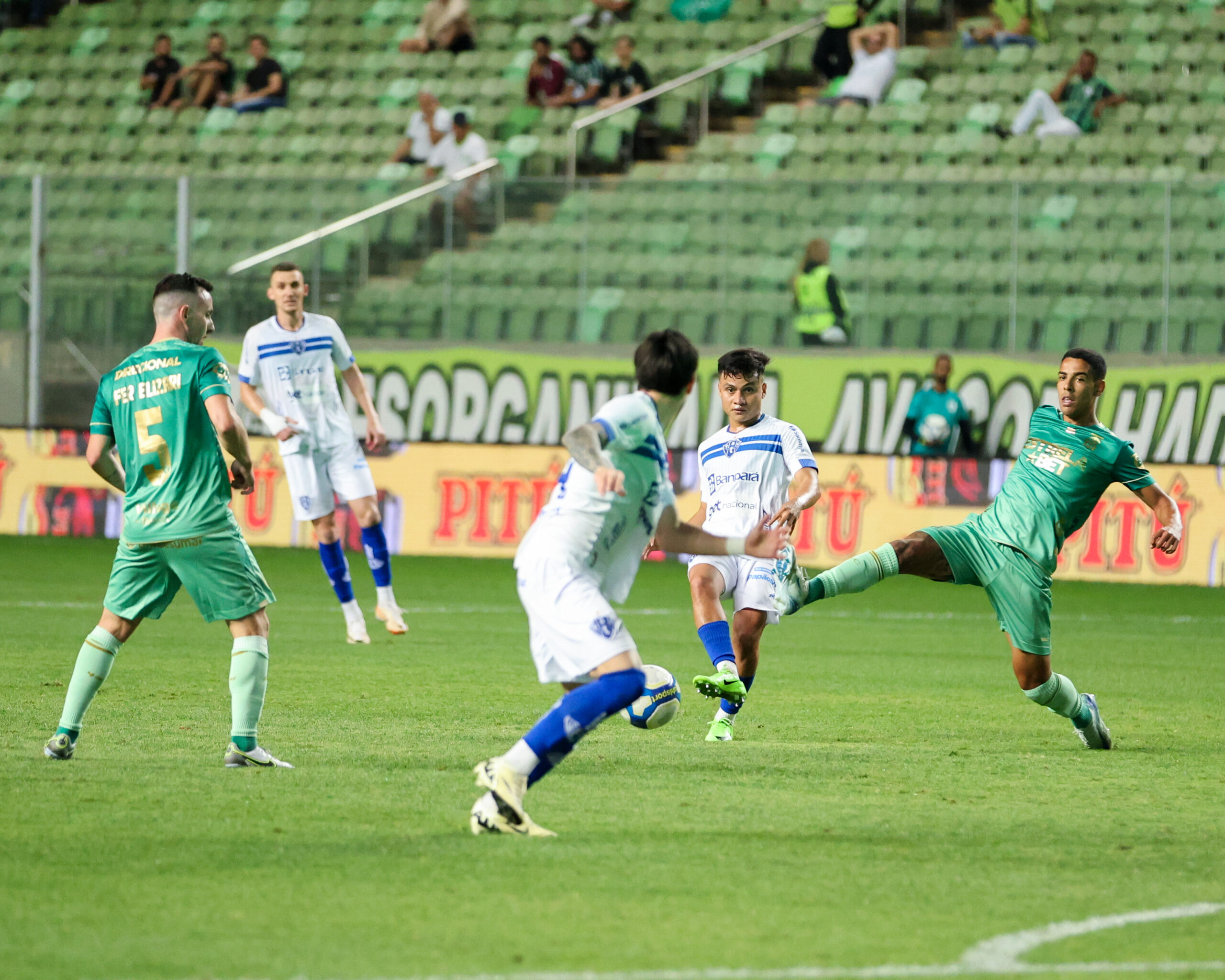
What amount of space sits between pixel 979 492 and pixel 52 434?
9.75 m

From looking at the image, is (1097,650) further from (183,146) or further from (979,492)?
(183,146)

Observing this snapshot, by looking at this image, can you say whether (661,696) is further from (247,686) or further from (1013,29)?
(1013,29)

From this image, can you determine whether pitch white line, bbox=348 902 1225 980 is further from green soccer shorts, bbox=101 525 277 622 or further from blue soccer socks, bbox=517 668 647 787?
green soccer shorts, bbox=101 525 277 622

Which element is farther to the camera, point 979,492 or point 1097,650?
point 979,492

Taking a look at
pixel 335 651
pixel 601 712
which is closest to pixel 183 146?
pixel 335 651

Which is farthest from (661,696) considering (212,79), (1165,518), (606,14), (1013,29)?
(212,79)

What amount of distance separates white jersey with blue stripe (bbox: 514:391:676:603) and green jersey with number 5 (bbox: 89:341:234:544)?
1.55 meters

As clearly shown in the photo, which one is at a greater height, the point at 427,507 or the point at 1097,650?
the point at 1097,650

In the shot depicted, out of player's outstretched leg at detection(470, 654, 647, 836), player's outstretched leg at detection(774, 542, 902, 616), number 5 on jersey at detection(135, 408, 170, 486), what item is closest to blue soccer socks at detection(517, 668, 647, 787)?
player's outstretched leg at detection(470, 654, 647, 836)

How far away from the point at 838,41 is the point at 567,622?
1914cm

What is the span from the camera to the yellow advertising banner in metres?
16.7

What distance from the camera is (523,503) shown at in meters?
18.2

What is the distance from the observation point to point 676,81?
76.3 ft

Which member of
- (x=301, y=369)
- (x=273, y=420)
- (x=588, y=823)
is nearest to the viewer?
(x=588, y=823)
